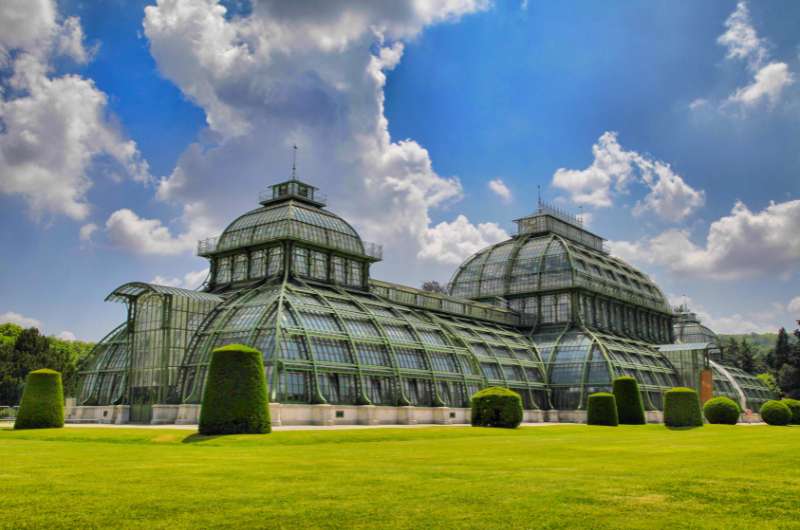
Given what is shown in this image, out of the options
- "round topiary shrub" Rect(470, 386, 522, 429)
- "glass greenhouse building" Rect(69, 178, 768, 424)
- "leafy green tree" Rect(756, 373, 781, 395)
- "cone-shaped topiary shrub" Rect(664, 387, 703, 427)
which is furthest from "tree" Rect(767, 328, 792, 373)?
"round topiary shrub" Rect(470, 386, 522, 429)

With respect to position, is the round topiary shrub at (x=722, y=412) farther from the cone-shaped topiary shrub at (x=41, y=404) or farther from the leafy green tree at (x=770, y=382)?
the cone-shaped topiary shrub at (x=41, y=404)

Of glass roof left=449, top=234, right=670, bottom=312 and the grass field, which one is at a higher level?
glass roof left=449, top=234, right=670, bottom=312

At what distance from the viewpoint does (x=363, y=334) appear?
69.8m

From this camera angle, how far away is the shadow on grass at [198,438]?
4159 centimetres

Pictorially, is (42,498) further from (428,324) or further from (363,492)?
(428,324)

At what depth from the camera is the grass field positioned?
56.5 ft

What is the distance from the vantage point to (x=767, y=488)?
72.5ft

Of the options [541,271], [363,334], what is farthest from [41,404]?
[541,271]

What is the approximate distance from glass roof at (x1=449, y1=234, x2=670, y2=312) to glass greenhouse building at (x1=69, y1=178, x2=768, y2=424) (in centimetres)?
29

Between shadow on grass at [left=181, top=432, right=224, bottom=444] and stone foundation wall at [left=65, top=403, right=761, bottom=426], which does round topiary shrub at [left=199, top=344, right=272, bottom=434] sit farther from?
stone foundation wall at [left=65, top=403, right=761, bottom=426]

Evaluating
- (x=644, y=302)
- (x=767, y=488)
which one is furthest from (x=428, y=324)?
(x=767, y=488)

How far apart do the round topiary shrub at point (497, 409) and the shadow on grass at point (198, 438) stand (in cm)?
2606

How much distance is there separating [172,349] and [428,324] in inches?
1102

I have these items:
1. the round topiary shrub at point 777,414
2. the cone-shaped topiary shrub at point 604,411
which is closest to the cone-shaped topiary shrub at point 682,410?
the cone-shaped topiary shrub at point 604,411
